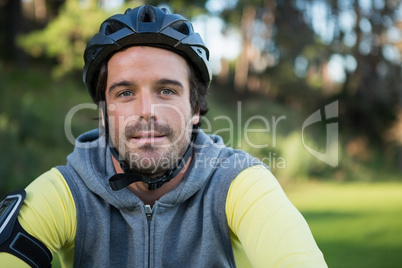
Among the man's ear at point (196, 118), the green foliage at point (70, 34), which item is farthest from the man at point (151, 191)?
the green foliage at point (70, 34)

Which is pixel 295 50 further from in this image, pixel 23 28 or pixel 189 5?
pixel 23 28

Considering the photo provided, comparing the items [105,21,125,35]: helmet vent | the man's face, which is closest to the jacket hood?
the man's face

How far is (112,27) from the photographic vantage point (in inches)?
108

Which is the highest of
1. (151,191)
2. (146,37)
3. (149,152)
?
(146,37)

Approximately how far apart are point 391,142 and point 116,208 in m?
24.4

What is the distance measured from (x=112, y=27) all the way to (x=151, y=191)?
1.14 metres

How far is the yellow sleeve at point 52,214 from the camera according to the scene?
2016 mm

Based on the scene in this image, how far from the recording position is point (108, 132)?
8.70 ft

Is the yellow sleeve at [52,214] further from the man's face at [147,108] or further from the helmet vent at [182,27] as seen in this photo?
the helmet vent at [182,27]

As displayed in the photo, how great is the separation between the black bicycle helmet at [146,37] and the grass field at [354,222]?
3.97 meters

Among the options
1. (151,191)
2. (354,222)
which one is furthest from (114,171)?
(354,222)

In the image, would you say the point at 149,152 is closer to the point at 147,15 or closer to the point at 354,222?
the point at 147,15

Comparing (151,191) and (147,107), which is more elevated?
(147,107)

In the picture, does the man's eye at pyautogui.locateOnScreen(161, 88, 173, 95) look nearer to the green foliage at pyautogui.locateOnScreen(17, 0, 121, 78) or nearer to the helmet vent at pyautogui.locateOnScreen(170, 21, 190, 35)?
the helmet vent at pyautogui.locateOnScreen(170, 21, 190, 35)
